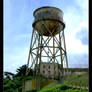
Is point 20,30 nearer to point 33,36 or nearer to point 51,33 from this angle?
point 51,33

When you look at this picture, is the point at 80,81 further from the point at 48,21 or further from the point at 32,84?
the point at 48,21

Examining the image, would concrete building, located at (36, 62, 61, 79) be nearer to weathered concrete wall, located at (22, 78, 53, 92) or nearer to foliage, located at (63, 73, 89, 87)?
weathered concrete wall, located at (22, 78, 53, 92)

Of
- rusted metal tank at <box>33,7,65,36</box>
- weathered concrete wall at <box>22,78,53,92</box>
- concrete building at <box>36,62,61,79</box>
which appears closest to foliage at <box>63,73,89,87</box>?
concrete building at <box>36,62,61,79</box>

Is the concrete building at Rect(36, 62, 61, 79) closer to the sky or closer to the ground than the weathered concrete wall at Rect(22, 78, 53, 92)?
closer to the sky

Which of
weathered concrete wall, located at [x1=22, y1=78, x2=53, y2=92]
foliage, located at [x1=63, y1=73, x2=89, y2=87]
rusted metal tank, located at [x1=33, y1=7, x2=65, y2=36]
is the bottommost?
weathered concrete wall, located at [x1=22, y1=78, x2=53, y2=92]

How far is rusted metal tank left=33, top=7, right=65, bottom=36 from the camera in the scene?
450 inches

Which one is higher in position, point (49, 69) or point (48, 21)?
point (48, 21)

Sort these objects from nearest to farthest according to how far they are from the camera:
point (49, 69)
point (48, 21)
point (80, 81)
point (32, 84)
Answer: point (80, 81), point (48, 21), point (32, 84), point (49, 69)

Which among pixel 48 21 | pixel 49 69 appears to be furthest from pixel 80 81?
pixel 49 69

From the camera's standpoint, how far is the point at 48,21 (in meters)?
Result: 11.4

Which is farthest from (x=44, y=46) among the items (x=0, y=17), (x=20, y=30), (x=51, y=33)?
(x=0, y=17)

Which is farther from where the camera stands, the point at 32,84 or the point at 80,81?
Result: the point at 32,84

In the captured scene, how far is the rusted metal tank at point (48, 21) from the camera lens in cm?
1144

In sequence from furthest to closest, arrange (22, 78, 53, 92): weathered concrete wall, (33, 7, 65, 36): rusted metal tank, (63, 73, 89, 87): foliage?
(22, 78, 53, 92): weathered concrete wall → (33, 7, 65, 36): rusted metal tank → (63, 73, 89, 87): foliage
